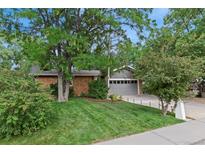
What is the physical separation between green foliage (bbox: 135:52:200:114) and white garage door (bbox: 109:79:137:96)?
17.2 m

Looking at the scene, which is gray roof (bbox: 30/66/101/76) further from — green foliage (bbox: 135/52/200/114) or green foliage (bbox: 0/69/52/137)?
green foliage (bbox: 0/69/52/137)

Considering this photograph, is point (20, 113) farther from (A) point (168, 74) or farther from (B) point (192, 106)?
(B) point (192, 106)

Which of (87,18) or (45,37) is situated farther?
(87,18)

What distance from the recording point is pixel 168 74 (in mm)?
11250

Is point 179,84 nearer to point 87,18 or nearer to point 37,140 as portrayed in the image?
point 37,140

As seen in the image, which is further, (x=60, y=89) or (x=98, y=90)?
(x=98, y=90)

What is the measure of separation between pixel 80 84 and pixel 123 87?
284 inches

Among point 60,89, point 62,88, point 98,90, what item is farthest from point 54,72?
point 60,89

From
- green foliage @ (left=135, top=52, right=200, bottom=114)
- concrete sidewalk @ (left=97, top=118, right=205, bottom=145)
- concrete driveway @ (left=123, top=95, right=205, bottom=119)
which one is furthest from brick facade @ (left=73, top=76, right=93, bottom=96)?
concrete sidewalk @ (left=97, top=118, right=205, bottom=145)

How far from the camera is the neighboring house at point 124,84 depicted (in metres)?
29.0

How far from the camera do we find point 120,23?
1556 centimetres

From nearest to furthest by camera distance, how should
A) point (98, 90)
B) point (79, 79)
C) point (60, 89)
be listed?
point (60, 89)
point (98, 90)
point (79, 79)
